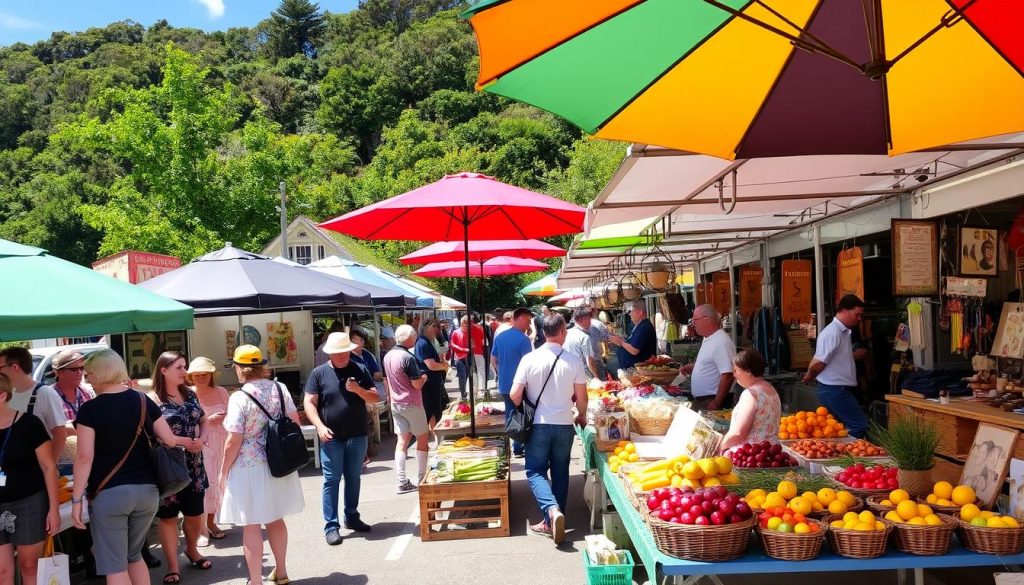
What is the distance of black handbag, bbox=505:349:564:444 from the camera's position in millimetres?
6535

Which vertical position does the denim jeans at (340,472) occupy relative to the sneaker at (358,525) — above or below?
above

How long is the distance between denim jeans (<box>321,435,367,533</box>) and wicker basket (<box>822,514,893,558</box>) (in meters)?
4.34

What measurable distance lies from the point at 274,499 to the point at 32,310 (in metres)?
1.95

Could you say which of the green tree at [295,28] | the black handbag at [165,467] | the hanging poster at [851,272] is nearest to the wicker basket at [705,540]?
the black handbag at [165,467]

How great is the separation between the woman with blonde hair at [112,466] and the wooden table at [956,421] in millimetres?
5703

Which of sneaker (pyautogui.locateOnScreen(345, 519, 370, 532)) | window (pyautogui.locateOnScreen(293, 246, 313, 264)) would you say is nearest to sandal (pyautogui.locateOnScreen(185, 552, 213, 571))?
sneaker (pyautogui.locateOnScreen(345, 519, 370, 532))

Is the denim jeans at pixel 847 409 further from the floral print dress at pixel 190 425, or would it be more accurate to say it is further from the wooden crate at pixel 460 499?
the floral print dress at pixel 190 425

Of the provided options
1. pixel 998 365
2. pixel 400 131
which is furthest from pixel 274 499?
pixel 400 131

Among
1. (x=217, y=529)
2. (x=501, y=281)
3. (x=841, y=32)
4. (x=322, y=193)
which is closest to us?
(x=841, y=32)

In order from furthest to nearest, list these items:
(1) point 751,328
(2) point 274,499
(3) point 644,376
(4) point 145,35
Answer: (4) point 145,35 → (1) point 751,328 → (3) point 644,376 → (2) point 274,499

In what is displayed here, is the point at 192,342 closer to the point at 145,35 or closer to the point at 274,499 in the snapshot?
the point at 274,499

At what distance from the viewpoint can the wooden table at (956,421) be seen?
19.8ft

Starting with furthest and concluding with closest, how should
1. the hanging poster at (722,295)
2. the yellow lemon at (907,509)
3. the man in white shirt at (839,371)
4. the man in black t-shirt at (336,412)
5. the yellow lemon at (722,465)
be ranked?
the hanging poster at (722,295)
the man in white shirt at (839,371)
the man in black t-shirt at (336,412)
the yellow lemon at (722,465)
the yellow lemon at (907,509)

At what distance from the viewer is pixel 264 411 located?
5348mm
